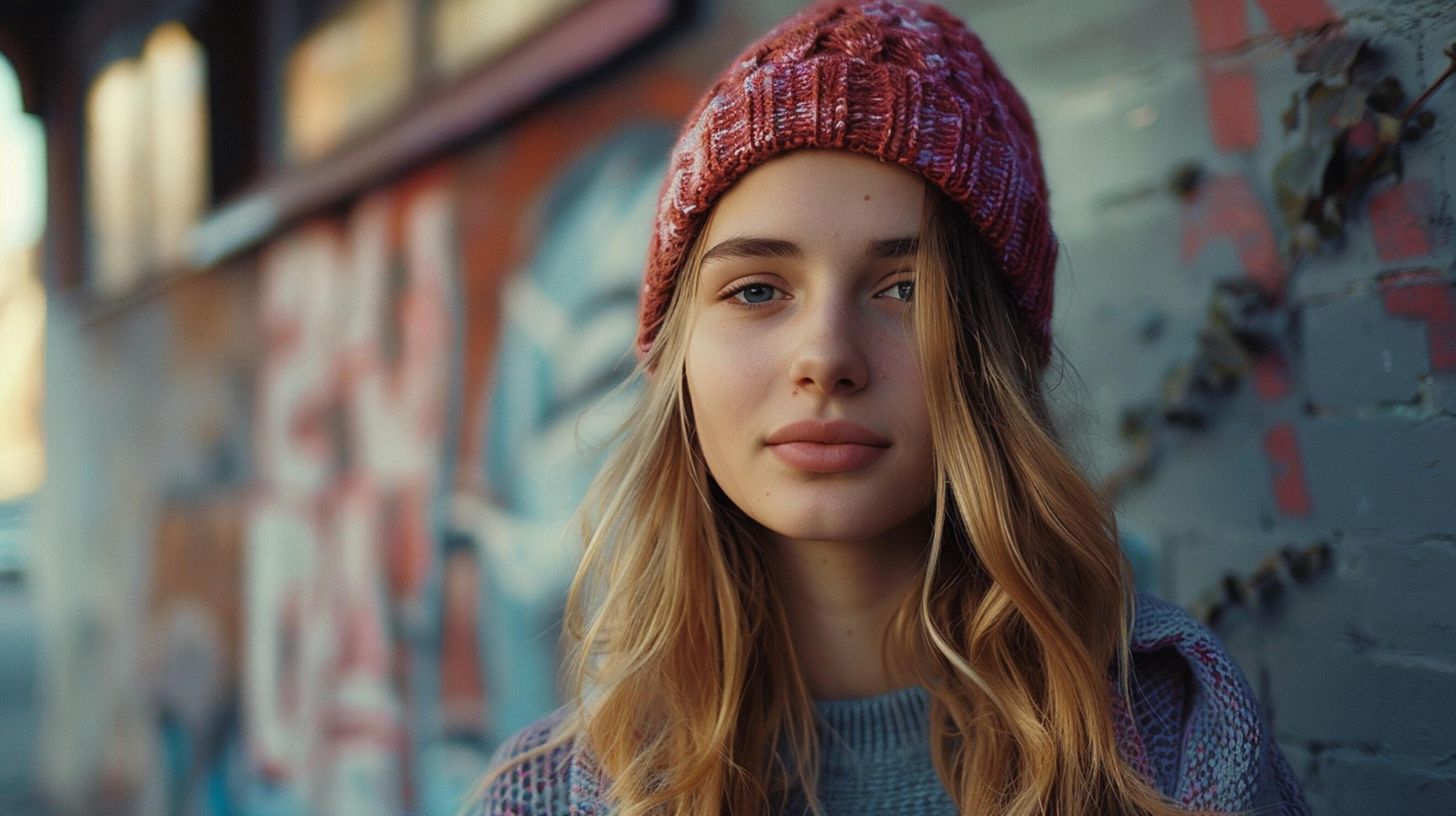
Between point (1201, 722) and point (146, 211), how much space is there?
5.53 metres

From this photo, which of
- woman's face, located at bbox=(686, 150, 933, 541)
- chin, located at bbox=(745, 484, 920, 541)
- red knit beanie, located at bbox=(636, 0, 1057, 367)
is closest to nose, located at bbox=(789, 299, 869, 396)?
woman's face, located at bbox=(686, 150, 933, 541)

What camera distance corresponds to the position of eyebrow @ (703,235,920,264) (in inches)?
48.6

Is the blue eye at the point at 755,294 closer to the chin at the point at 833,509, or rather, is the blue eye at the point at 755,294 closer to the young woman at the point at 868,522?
the young woman at the point at 868,522

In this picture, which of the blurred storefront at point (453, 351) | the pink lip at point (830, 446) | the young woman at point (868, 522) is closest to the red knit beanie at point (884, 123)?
the young woman at point (868, 522)

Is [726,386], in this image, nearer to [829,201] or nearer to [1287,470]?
[829,201]

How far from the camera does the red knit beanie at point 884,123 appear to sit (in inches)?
49.8

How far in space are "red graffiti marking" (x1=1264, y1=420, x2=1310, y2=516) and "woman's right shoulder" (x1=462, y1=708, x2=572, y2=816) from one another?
1264 millimetres

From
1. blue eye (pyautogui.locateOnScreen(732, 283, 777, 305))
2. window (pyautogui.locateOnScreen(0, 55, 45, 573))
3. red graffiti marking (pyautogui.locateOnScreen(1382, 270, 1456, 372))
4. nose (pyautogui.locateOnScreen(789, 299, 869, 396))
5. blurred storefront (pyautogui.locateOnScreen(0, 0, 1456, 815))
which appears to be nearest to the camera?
nose (pyautogui.locateOnScreen(789, 299, 869, 396))

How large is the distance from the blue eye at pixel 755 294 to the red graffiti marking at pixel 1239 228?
957 millimetres

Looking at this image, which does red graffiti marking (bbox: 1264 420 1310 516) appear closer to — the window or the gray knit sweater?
the gray knit sweater

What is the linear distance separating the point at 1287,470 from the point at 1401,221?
438mm

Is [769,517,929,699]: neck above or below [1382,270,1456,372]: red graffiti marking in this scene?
below

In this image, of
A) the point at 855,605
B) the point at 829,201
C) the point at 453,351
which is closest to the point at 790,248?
the point at 829,201

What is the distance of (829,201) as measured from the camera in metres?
1.25
